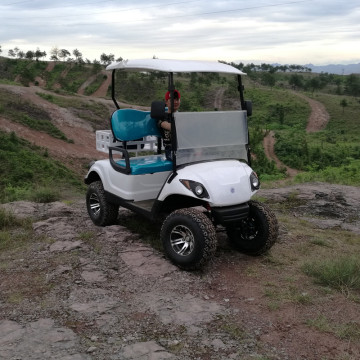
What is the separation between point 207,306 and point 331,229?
4.12 m

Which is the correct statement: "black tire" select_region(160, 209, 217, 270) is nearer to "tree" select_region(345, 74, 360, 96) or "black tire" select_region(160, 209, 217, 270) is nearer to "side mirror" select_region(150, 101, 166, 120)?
"side mirror" select_region(150, 101, 166, 120)

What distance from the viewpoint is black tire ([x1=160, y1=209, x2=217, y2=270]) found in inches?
180

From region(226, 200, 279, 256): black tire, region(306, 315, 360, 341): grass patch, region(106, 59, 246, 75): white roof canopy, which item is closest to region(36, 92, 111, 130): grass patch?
region(106, 59, 246, 75): white roof canopy

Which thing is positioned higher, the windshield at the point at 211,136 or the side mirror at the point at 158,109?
the side mirror at the point at 158,109

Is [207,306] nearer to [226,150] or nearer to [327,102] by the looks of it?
[226,150]

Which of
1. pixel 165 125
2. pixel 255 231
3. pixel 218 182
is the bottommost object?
pixel 255 231

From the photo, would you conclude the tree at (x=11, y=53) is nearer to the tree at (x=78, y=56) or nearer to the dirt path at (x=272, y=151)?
the tree at (x=78, y=56)

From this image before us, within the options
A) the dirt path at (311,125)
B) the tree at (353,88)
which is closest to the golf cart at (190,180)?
the dirt path at (311,125)

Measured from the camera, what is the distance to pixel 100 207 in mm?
6297

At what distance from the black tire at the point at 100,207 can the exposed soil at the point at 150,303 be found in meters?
0.16

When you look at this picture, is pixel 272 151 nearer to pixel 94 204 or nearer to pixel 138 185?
pixel 94 204

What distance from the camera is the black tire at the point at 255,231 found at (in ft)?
17.1

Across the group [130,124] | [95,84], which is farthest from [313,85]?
[130,124]

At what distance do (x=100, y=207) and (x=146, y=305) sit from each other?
2493mm
